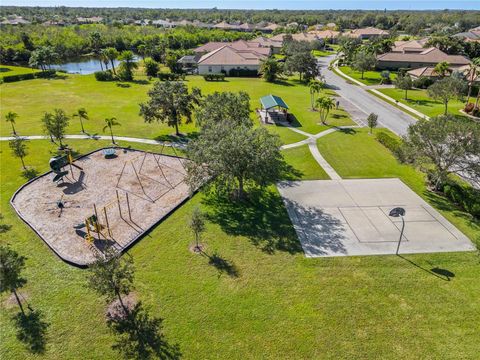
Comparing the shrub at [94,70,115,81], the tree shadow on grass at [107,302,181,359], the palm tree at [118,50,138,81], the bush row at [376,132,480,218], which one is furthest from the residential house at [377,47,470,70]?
the tree shadow on grass at [107,302,181,359]

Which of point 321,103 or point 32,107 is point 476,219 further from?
point 32,107

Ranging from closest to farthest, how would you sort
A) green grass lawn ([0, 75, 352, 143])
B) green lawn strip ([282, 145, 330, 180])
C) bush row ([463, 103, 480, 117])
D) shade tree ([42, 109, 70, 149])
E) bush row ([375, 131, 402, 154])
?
1. green lawn strip ([282, 145, 330, 180])
2. shade tree ([42, 109, 70, 149])
3. bush row ([375, 131, 402, 154])
4. green grass lawn ([0, 75, 352, 143])
5. bush row ([463, 103, 480, 117])

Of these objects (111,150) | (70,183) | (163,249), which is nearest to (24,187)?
(70,183)

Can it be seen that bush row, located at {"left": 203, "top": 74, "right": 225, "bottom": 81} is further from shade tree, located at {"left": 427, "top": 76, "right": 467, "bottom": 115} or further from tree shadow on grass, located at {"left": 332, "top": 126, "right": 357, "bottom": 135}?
shade tree, located at {"left": 427, "top": 76, "right": 467, "bottom": 115}

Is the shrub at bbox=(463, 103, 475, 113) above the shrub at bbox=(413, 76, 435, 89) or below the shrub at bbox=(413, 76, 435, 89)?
below

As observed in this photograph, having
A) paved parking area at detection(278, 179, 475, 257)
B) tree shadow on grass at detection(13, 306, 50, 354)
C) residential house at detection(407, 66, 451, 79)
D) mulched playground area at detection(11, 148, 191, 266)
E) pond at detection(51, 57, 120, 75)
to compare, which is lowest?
paved parking area at detection(278, 179, 475, 257)

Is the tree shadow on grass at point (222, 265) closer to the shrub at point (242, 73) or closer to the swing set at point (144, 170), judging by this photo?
the swing set at point (144, 170)

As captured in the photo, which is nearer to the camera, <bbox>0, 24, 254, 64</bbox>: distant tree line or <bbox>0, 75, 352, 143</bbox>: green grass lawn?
<bbox>0, 75, 352, 143</bbox>: green grass lawn
